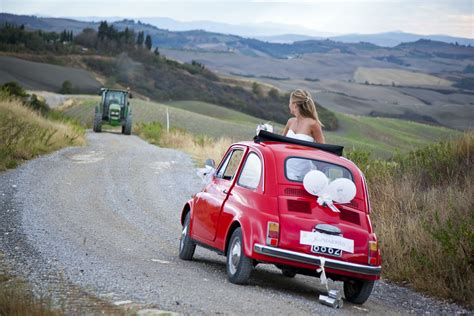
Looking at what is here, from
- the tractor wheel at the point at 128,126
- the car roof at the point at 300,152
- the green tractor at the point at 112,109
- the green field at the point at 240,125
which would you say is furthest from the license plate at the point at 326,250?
the green field at the point at 240,125

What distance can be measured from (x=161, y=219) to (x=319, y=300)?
261 inches

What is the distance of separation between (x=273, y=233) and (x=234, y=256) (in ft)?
2.46

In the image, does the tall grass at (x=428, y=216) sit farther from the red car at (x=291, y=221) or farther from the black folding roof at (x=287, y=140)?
the black folding roof at (x=287, y=140)

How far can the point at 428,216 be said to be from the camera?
12625 millimetres

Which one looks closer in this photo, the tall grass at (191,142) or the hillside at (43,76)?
the tall grass at (191,142)

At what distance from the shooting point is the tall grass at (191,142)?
2771cm

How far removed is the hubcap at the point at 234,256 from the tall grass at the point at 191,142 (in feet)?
50.1

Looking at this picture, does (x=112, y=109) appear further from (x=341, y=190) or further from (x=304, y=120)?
(x=341, y=190)

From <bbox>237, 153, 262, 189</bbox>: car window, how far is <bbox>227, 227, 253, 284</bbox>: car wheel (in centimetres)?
60

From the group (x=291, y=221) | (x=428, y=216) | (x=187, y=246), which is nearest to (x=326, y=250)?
(x=291, y=221)

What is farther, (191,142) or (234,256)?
(191,142)

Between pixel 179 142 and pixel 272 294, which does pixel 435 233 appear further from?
pixel 179 142

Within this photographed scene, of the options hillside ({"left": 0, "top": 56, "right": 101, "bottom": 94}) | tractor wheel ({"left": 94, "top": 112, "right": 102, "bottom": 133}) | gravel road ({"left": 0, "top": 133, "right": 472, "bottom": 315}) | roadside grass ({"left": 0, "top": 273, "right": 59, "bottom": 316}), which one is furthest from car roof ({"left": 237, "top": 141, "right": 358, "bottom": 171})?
hillside ({"left": 0, "top": 56, "right": 101, "bottom": 94})

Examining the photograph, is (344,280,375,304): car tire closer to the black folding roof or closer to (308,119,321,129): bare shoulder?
the black folding roof
